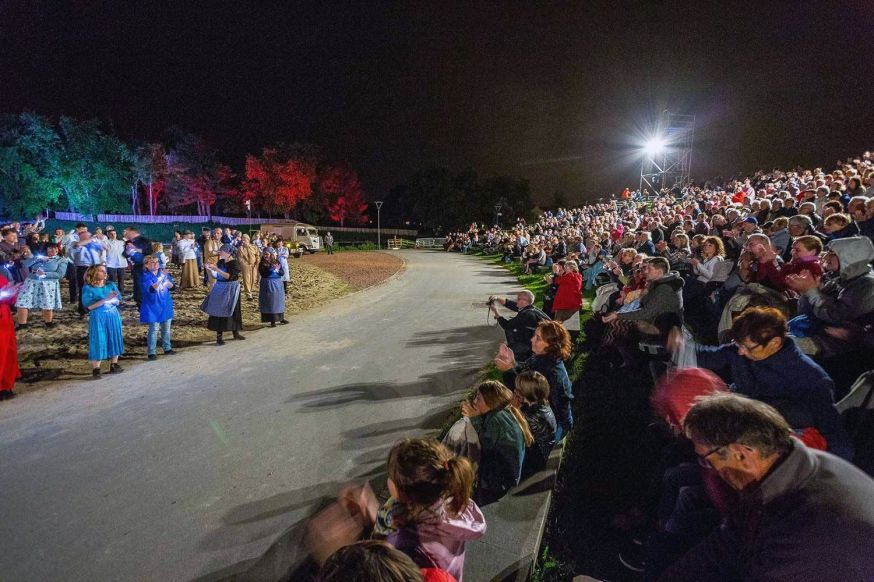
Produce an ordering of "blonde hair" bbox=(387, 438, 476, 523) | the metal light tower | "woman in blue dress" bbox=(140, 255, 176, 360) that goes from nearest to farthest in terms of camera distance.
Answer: "blonde hair" bbox=(387, 438, 476, 523), "woman in blue dress" bbox=(140, 255, 176, 360), the metal light tower

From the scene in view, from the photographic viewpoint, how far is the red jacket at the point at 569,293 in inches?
305

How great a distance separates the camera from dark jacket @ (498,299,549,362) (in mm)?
5863

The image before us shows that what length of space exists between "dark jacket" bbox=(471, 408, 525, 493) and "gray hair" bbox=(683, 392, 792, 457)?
65.3 inches

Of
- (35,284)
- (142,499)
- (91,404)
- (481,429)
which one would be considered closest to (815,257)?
(481,429)

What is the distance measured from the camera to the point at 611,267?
955cm

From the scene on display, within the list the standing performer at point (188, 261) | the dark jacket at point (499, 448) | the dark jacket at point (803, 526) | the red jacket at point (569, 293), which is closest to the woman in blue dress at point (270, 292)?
Result: the standing performer at point (188, 261)

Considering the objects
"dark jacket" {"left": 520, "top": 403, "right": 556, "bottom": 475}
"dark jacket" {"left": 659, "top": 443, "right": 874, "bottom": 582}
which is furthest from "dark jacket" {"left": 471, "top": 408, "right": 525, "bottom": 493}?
"dark jacket" {"left": 659, "top": 443, "right": 874, "bottom": 582}

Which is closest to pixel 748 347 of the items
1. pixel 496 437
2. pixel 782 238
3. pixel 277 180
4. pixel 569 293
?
pixel 496 437

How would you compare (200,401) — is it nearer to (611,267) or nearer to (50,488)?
(50,488)

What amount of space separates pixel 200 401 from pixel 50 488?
2.06 metres

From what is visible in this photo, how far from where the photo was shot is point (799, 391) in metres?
2.74

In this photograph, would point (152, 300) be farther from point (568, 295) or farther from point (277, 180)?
point (277, 180)

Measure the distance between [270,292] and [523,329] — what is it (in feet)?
22.5

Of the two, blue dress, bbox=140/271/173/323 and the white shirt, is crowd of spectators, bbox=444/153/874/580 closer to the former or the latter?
blue dress, bbox=140/271/173/323
